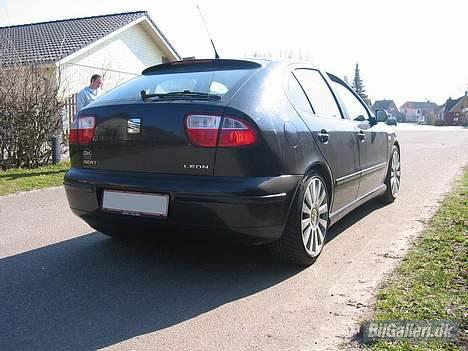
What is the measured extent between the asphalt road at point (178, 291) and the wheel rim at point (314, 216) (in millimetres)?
186

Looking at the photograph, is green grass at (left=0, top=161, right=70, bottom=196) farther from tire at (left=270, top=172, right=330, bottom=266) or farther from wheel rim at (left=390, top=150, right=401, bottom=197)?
wheel rim at (left=390, top=150, right=401, bottom=197)

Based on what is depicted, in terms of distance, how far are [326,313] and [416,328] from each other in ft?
1.77

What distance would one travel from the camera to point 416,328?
2578mm

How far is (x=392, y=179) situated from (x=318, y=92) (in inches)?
93.8

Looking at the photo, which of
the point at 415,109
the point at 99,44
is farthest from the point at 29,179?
the point at 415,109

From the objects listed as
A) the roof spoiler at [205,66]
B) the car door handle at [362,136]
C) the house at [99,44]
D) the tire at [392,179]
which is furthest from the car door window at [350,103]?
the house at [99,44]

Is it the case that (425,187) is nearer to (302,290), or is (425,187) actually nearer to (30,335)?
(302,290)

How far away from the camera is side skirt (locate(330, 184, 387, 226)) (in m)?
4.16

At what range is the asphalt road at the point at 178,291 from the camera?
2.61 metres

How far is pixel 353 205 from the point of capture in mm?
4684

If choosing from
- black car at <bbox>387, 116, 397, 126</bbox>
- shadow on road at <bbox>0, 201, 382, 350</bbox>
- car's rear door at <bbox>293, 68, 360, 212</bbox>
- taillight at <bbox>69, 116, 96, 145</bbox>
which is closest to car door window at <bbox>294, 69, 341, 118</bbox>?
car's rear door at <bbox>293, 68, 360, 212</bbox>

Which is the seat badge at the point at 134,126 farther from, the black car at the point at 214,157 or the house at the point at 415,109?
the house at the point at 415,109

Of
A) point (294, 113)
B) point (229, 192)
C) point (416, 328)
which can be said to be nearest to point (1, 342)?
point (229, 192)

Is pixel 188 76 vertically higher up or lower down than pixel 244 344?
higher up
